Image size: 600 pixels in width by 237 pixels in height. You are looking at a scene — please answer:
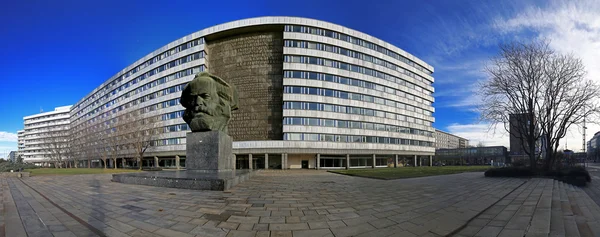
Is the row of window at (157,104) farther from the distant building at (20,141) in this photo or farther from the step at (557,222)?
the distant building at (20,141)

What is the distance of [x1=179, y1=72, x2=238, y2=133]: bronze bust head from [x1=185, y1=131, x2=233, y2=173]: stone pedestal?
1.88ft

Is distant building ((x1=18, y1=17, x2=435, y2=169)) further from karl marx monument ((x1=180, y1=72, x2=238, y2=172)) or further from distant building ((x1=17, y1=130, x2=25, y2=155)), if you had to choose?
distant building ((x1=17, y1=130, x2=25, y2=155))

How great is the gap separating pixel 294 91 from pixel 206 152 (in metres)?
30.6

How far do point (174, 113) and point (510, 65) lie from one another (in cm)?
5255

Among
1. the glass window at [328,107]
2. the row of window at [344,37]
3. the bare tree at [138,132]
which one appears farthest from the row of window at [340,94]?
the bare tree at [138,132]

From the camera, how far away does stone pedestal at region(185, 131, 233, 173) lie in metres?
14.0

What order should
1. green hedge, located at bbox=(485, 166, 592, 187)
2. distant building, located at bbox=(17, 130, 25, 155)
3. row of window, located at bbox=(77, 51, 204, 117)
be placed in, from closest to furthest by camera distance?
green hedge, located at bbox=(485, 166, 592, 187)
row of window, located at bbox=(77, 51, 204, 117)
distant building, located at bbox=(17, 130, 25, 155)

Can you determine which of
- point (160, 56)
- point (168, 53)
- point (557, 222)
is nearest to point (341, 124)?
point (168, 53)

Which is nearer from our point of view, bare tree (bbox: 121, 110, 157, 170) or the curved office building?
bare tree (bbox: 121, 110, 157, 170)

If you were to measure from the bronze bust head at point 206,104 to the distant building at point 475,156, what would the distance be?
9529 cm

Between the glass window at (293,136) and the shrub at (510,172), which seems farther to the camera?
the glass window at (293,136)

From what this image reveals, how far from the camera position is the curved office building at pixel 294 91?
43.9 metres

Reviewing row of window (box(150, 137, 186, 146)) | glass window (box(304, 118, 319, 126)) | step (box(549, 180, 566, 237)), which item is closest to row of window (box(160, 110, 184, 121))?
row of window (box(150, 137, 186, 146))

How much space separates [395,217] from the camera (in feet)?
20.1
